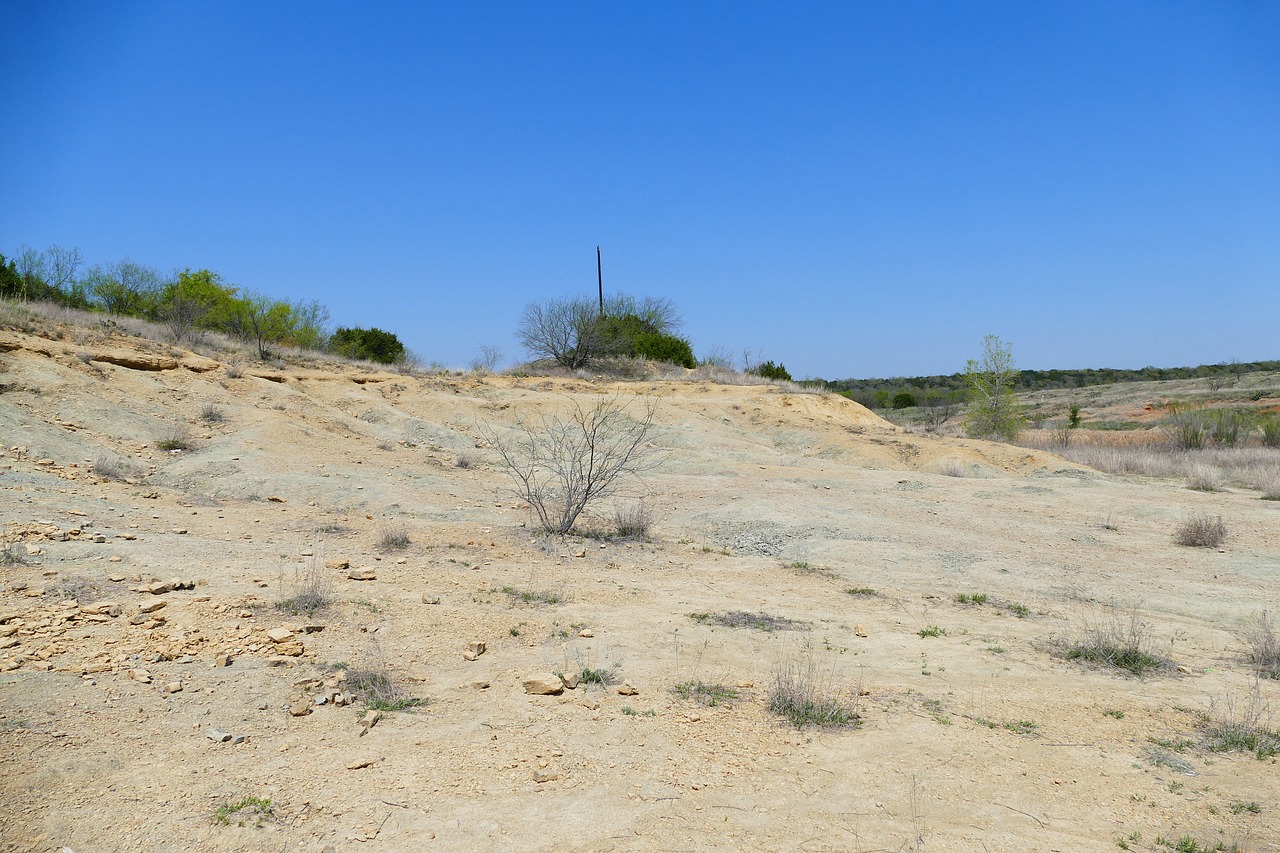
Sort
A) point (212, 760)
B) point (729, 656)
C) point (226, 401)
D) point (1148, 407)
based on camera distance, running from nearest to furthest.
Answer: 1. point (212, 760)
2. point (729, 656)
3. point (226, 401)
4. point (1148, 407)

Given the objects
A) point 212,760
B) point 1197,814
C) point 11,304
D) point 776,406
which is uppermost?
point 11,304

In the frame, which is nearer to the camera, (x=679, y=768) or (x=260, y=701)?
(x=679, y=768)

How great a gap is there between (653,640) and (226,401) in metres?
13.8

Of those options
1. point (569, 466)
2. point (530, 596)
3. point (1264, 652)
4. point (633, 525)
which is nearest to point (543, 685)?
point (530, 596)

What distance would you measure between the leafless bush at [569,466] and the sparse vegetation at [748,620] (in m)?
3.31

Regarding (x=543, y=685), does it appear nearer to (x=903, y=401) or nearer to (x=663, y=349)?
(x=663, y=349)

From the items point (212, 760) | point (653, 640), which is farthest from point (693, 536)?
point (212, 760)

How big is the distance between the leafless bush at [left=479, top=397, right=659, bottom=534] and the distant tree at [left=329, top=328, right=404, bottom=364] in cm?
1378

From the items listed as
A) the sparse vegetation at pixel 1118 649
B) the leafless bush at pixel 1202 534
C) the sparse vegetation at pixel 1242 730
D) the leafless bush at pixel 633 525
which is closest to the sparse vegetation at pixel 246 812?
the sparse vegetation at pixel 1242 730

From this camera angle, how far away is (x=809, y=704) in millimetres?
4859

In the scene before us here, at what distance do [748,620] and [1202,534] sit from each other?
7832mm

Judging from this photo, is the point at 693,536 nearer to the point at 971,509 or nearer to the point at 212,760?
the point at 971,509

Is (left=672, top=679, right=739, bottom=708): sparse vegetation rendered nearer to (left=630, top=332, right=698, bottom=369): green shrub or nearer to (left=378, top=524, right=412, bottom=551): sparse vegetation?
(left=378, top=524, right=412, bottom=551): sparse vegetation

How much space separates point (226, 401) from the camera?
16.3 meters
